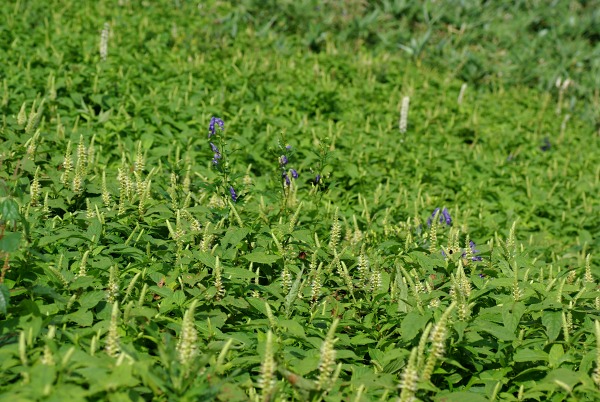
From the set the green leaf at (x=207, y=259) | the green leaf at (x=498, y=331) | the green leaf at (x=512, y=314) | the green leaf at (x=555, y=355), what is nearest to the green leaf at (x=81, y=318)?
the green leaf at (x=207, y=259)

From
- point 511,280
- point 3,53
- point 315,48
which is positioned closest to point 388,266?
point 511,280

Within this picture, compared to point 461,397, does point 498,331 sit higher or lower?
higher

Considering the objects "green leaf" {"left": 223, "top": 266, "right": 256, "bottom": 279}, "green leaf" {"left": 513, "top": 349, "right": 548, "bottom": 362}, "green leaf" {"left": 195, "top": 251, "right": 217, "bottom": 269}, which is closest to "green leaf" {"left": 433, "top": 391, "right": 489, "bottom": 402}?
"green leaf" {"left": 513, "top": 349, "right": 548, "bottom": 362}

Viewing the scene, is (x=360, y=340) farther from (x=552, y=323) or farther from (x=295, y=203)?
(x=295, y=203)

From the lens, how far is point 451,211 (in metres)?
5.64

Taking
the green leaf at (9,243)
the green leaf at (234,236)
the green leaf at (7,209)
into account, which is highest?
the green leaf at (7,209)

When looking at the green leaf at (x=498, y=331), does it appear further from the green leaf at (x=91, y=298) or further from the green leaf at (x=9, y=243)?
the green leaf at (x=9, y=243)

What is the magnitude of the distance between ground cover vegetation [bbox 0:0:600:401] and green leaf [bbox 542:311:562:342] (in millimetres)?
12

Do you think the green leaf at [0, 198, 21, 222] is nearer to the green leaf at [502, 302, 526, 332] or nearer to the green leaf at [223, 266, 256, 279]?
the green leaf at [223, 266, 256, 279]

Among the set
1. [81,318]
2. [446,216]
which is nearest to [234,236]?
[81,318]

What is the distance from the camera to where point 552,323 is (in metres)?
2.98

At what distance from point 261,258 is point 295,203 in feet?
3.76

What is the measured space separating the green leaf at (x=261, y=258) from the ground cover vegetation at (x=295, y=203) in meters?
0.02

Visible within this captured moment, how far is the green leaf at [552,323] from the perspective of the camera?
2934mm
